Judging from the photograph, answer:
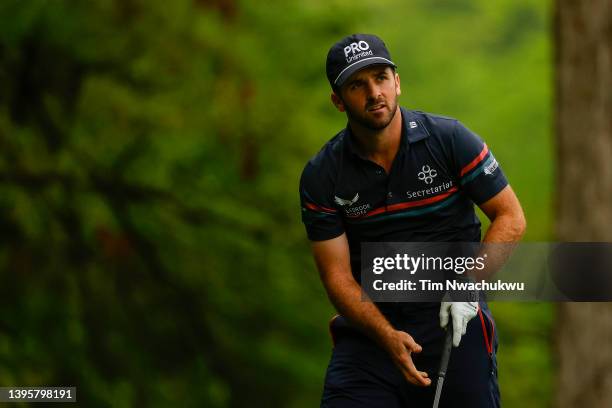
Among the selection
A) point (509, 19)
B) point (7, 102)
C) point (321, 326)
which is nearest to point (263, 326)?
point (321, 326)

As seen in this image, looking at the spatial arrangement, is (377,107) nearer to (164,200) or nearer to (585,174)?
(585,174)

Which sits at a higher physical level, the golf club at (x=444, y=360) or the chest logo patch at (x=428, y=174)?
the chest logo patch at (x=428, y=174)

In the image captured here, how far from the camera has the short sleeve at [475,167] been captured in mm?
4805

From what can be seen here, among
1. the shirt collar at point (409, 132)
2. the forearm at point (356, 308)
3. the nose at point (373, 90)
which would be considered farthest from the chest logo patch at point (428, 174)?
the forearm at point (356, 308)

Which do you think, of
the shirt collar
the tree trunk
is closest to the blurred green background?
the tree trunk

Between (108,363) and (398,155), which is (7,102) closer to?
(108,363)

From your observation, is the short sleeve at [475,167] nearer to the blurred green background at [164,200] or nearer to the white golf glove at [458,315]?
the white golf glove at [458,315]

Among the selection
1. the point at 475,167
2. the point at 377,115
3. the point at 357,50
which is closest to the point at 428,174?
the point at 475,167

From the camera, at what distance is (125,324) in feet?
30.0

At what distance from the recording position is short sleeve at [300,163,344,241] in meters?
4.96

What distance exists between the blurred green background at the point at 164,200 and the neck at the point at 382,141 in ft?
10.7

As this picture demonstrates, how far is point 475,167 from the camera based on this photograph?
189 inches

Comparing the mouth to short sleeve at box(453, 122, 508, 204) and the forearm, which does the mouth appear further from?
the forearm

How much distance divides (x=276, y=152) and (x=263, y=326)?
58.8 inches
